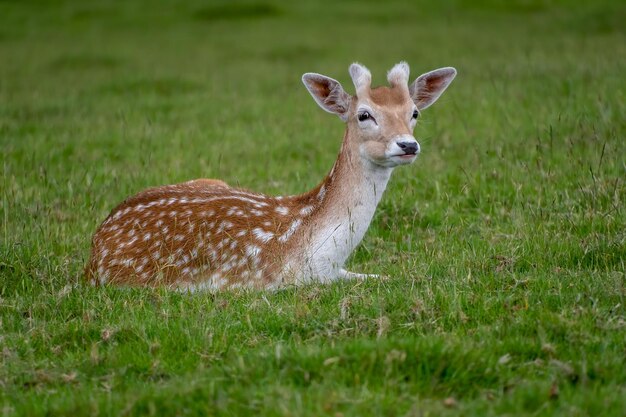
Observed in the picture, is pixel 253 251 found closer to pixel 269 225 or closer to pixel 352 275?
pixel 269 225

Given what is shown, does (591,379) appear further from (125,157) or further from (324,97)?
(125,157)

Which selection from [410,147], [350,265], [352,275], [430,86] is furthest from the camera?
[430,86]

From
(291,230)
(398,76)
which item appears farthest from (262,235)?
(398,76)

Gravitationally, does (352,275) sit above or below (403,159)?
below

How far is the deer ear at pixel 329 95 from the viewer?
7090 mm

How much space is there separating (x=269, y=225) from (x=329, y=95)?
122 centimetres

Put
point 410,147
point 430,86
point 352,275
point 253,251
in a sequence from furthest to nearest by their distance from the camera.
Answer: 1. point 430,86
2. point 253,251
3. point 352,275
4. point 410,147

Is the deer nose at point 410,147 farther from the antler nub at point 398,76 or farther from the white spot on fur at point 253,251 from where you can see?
the white spot on fur at point 253,251

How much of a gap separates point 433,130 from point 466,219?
12.8 ft

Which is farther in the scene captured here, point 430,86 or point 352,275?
point 430,86

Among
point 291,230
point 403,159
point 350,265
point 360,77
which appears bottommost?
point 350,265

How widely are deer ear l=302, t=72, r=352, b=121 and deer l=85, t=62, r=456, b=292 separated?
0.9 inches

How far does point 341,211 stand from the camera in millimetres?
6723

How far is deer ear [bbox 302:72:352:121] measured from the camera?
23.3 ft
